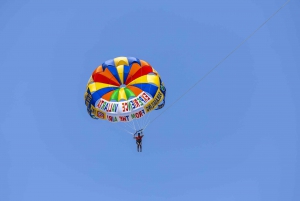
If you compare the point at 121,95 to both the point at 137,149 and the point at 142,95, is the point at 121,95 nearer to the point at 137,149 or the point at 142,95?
the point at 142,95

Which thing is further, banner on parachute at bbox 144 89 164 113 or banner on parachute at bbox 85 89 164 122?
banner on parachute at bbox 144 89 164 113

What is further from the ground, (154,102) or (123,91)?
(123,91)

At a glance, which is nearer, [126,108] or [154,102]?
[126,108]

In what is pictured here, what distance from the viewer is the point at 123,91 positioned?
4209cm

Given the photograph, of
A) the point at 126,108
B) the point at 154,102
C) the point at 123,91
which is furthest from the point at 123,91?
the point at 154,102

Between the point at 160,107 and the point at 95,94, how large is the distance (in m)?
5.47

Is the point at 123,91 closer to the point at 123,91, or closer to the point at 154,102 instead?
the point at 123,91

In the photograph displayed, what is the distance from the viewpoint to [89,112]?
42.9m

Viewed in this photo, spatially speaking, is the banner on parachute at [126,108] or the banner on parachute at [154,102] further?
the banner on parachute at [154,102]

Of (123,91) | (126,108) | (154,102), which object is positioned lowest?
(126,108)

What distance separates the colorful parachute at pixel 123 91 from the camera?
1639 inches

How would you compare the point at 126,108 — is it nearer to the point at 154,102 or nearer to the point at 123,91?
the point at 123,91

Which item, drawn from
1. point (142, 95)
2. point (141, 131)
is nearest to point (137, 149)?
point (141, 131)

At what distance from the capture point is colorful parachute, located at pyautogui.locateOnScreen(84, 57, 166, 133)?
1639 inches
